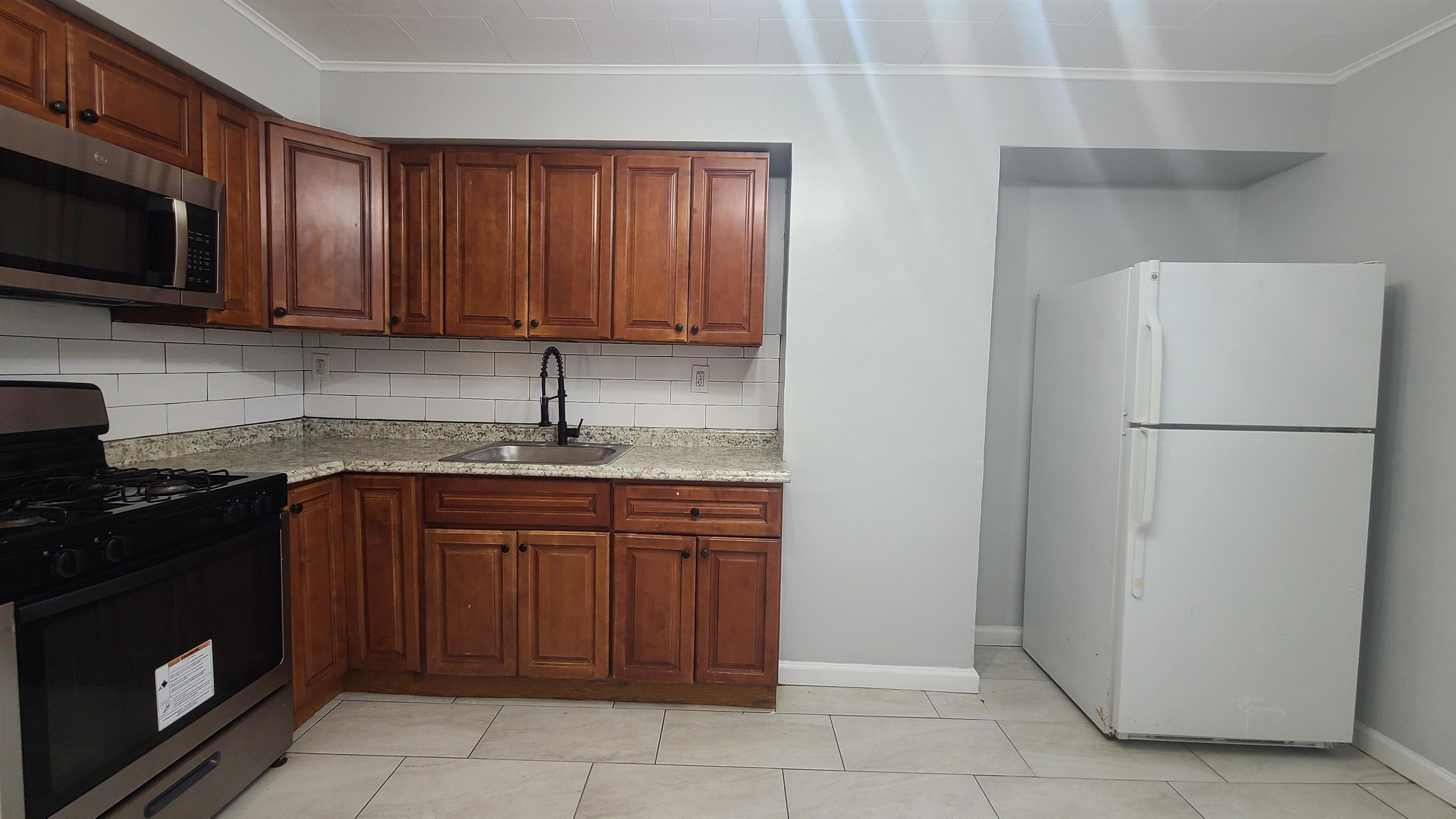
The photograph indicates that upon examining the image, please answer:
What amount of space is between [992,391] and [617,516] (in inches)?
71.8

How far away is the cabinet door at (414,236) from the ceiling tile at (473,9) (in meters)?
0.54

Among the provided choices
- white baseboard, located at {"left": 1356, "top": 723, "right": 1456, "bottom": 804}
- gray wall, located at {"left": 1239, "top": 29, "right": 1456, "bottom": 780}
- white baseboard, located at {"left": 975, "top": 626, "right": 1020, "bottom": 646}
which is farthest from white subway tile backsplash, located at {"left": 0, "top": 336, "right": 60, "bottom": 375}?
white baseboard, located at {"left": 1356, "top": 723, "right": 1456, "bottom": 804}

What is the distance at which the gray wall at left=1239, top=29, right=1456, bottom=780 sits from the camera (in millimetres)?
2006

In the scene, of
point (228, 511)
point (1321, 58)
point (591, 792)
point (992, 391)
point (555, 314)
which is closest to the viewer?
point (228, 511)

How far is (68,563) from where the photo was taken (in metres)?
1.32

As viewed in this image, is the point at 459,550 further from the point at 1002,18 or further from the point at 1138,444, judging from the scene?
the point at 1002,18

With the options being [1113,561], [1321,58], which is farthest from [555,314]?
[1321,58]

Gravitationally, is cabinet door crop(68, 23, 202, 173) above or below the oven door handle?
above

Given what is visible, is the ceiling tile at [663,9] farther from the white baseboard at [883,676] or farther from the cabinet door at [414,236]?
the white baseboard at [883,676]

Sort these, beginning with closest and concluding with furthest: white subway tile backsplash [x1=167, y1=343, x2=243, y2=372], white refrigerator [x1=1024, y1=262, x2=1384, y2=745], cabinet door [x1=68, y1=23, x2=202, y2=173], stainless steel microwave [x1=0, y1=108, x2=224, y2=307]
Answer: stainless steel microwave [x1=0, y1=108, x2=224, y2=307] < cabinet door [x1=68, y1=23, x2=202, y2=173] < white refrigerator [x1=1024, y1=262, x2=1384, y2=745] < white subway tile backsplash [x1=167, y1=343, x2=243, y2=372]

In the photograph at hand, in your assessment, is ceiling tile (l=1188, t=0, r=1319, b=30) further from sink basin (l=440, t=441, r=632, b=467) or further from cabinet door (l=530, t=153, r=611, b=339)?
sink basin (l=440, t=441, r=632, b=467)

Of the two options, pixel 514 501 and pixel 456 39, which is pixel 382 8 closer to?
pixel 456 39

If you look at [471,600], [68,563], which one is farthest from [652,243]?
[68,563]

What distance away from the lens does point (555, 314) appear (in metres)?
2.54
